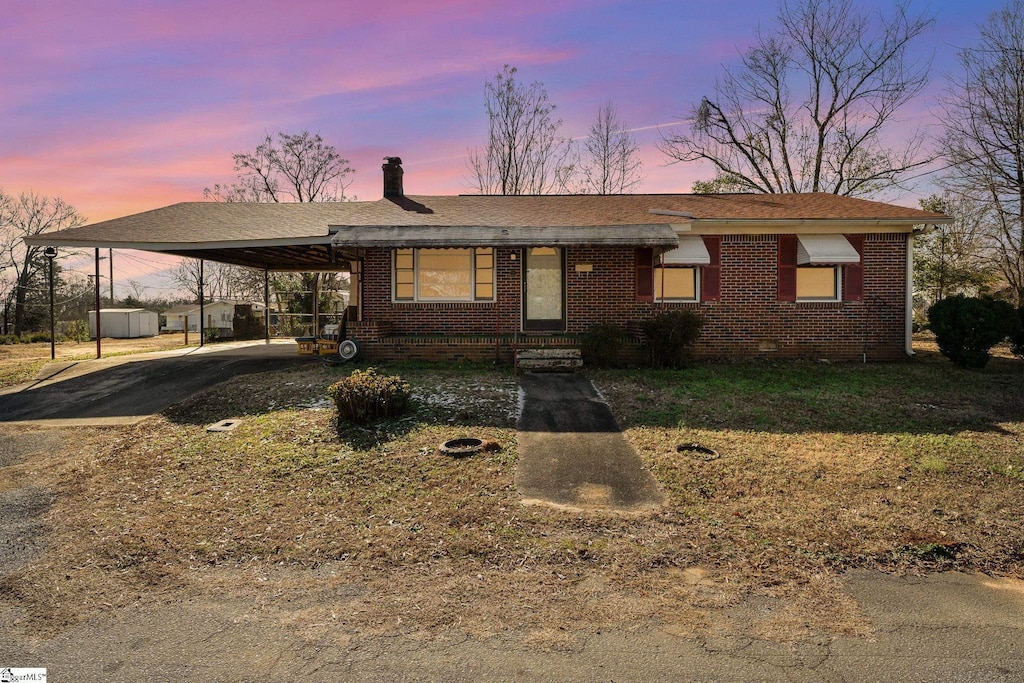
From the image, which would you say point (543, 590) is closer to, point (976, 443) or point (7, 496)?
point (7, 496)

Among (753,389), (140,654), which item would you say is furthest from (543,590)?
(753,389)

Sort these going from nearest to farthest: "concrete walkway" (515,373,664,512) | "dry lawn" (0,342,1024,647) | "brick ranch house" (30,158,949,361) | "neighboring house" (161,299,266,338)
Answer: "dry lawn" (0,342,1024,647), "concrete walkway" (515,373,664,512), "brick ranch house" (30,158,949,361), "neighboring house" (161,299,266,338)

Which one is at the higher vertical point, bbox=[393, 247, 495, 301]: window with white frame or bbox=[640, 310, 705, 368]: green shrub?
bbox=[393, 247, 495, 301]: window with white frame

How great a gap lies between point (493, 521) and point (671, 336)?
23.4ft

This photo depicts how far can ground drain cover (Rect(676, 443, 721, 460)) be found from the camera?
599 cm

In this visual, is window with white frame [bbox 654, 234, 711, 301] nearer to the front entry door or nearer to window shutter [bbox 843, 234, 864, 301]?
the front entry door

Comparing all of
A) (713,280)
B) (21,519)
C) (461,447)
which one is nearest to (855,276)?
(713,280)

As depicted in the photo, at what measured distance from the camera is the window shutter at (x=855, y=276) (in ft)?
39.8

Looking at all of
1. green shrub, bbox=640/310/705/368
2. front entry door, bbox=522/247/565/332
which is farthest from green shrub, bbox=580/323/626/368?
front entry door, bbox=522/247/565/332

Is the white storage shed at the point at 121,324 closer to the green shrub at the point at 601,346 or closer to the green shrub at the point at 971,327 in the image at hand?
the green shrub at the point at 601,346

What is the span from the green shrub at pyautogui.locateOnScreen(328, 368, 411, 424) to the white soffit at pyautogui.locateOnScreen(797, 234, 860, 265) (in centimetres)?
944

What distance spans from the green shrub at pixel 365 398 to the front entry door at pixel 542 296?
219 inches

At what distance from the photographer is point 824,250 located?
11.7 metres

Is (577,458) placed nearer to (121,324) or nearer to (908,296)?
(908,296)
